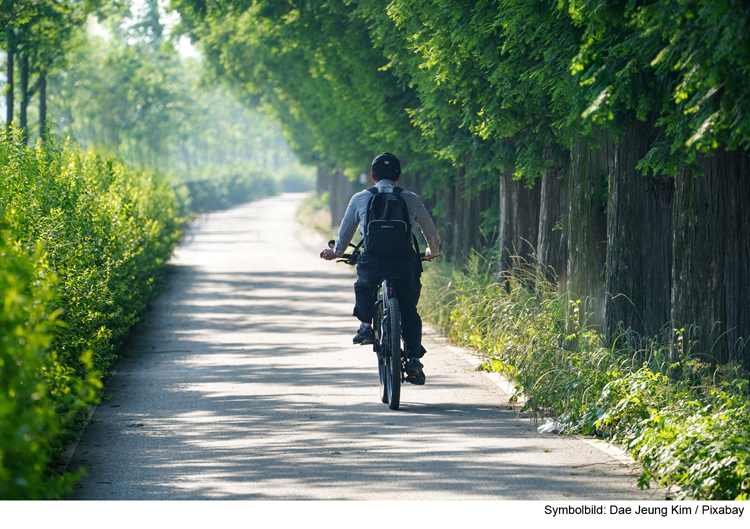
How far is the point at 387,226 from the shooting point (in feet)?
26.9

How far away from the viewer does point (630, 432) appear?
6.86m

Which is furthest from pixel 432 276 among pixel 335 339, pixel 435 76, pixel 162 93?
pixel 162 93

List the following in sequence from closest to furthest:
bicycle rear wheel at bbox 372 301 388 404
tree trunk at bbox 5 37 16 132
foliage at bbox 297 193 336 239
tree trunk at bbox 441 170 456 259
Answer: bicycle rear wheel at bbox 372 301 388 404 → tree trunk at bbox 441 170 456 259 → tree trunk at bbox 5 37 16 132 → foliage at bbox 297 193 336 239

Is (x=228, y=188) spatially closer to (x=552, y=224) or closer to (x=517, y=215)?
(x=517, y=215)

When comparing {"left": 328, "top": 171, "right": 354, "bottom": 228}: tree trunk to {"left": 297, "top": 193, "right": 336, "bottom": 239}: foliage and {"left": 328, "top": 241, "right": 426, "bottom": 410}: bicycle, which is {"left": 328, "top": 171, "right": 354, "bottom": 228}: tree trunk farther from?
{"left": 328, "top": 241, "right": 426, "bottom": 410}: bicycle

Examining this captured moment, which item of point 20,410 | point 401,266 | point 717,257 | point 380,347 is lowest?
point 380,347

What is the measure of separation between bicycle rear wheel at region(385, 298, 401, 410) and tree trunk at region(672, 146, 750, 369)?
209 cm

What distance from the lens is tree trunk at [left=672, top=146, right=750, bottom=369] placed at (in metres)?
7.34

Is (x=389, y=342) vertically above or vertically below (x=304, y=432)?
above

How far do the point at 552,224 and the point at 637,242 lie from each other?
2672 mm

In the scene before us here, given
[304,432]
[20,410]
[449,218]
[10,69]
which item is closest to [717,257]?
[304,432]

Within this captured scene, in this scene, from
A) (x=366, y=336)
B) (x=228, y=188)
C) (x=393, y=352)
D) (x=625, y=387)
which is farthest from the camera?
(x=228, y=188)

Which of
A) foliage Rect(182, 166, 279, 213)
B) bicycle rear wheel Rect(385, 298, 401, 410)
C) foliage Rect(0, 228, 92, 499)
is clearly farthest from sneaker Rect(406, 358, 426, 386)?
foliage Rect(182, 166, 279, 213)

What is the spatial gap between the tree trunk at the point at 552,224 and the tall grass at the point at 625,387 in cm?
18
